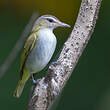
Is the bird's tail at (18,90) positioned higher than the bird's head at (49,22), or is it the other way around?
the bird's head at (49,22)

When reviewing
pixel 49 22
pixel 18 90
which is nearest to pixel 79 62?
pixel 49 22

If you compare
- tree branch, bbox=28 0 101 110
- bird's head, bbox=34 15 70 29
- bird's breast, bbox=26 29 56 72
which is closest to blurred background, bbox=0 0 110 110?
bird's head, bbox=34 15 70 29

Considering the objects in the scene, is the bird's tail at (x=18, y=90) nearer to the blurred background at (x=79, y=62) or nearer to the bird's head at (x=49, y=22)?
the bird's head at (x=49, y=22)

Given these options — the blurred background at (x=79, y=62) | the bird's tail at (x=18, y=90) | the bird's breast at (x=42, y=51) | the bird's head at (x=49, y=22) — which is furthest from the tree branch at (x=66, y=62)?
the blurred background at (x=79, y=62)

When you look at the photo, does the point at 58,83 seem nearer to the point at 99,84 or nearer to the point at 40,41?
the point at 40,41

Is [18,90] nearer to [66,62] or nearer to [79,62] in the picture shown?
[66,62]
